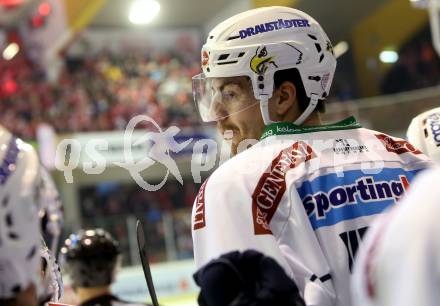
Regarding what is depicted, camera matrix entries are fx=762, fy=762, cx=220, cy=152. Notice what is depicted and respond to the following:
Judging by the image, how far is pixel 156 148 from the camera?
2.46 meters

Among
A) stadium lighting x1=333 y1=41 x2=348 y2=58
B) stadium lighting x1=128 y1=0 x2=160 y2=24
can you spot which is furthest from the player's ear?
stadium lighting x1=128 y1=0 x2=160 y2=24

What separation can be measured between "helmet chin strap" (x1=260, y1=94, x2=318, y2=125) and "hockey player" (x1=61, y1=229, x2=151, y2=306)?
6.46ft

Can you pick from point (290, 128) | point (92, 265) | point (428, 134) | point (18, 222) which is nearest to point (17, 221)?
point (18, 222)

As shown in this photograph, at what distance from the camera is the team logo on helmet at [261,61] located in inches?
67.4

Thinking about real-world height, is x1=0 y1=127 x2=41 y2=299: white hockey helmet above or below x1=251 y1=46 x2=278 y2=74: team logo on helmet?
below

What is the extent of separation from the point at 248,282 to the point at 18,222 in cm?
41

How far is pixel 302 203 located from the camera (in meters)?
1.49

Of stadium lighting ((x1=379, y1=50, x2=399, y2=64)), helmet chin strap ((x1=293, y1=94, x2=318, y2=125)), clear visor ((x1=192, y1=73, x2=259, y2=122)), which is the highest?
stadium lighting ((x1=379, y1=50, x2=399, y2=64))

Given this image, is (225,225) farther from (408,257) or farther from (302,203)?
(408,257)

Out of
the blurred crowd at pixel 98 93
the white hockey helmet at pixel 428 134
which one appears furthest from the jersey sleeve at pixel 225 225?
the blurred crowd at pixel 98 93

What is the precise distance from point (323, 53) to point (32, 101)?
10.3 metres

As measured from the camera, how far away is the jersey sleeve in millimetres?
1375

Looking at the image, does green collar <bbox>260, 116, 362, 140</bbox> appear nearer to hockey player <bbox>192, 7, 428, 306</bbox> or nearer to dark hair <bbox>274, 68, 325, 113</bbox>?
hockey player <bbox>192, 7, 428, 306</bbox>

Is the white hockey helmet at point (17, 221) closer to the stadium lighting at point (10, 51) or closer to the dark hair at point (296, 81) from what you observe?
the dark hair at point (296, 81)
